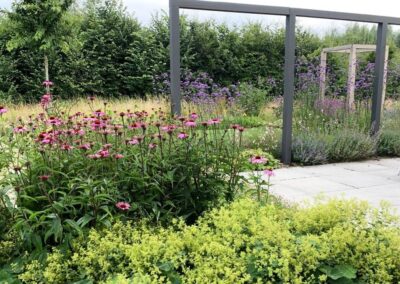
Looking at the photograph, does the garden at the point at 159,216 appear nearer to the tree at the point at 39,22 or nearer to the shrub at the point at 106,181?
the shrub at the point at 106,181

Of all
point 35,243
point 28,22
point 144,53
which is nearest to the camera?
point 35,243

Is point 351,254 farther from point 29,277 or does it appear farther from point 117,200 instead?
point 29,277

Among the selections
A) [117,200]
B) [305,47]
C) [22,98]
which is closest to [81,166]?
[117,200]

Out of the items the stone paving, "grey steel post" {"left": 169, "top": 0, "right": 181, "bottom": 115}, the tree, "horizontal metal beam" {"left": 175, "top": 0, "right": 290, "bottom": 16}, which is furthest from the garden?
the tree

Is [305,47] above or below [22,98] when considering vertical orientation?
above

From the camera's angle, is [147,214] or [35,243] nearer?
[35,243]

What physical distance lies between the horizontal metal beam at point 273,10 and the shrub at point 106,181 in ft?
6.57

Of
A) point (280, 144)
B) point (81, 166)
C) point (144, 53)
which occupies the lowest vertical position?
point (280, 144)

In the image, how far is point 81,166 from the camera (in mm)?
2256

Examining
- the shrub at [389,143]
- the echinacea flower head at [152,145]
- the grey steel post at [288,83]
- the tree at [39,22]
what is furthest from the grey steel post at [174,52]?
the tree at [39,22]

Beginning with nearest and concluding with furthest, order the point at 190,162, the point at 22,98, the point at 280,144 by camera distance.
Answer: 1. the point at 190,162
2. the point at 280,144
3. the point at 22,98

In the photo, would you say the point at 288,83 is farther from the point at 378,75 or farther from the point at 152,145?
the point at 152,145

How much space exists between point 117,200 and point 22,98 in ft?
31.1

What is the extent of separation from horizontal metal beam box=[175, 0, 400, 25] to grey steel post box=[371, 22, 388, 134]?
6.8 inches
